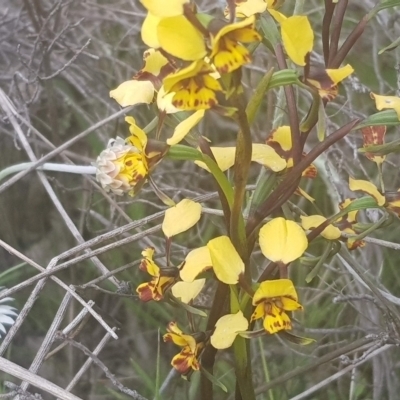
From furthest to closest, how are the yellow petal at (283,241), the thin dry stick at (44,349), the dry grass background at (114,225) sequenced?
the dry grass background at (114,225) < the thin dry stick at (44,349) < the yellow petal at (283,241)

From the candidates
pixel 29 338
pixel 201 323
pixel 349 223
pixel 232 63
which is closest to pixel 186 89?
pixel 232 63

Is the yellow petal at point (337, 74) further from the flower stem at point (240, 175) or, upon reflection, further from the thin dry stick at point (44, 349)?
the thin dry stick at point (44, 349)

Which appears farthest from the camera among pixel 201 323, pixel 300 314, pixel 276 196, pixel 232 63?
pixel 300 314

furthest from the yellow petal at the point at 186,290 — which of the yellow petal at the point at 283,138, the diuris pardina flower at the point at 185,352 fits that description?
the yellow petal at the point at 283,138

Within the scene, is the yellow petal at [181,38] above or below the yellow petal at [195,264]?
above

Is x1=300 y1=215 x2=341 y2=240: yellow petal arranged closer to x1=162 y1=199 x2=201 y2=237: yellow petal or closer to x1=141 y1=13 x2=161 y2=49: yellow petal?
x1=162 y1=199 x2=201 y2=237: yellow petal

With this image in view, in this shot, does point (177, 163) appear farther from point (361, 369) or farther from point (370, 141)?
point (370, 141)

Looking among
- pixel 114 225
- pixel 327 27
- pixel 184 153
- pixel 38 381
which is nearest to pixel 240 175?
pixel 184 153
